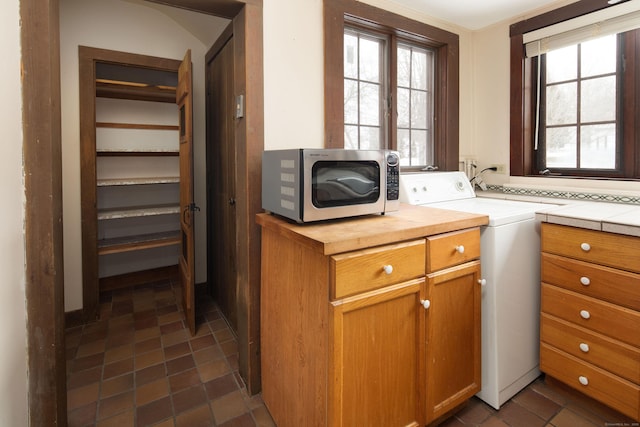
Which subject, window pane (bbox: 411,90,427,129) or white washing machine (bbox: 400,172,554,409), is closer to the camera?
white washing machine (bbox: 400,172,554,409)

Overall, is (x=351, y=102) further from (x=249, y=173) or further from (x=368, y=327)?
(x=368, y=327)

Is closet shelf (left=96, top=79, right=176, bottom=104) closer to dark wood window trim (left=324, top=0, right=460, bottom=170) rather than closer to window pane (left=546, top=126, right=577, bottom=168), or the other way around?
dark wood window trim (left=324, top=0, right=460, bottom=170)

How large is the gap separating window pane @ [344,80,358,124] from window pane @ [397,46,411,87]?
431 millimetres

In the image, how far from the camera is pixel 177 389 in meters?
1.84

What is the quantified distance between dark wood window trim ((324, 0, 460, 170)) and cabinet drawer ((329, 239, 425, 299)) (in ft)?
2.94

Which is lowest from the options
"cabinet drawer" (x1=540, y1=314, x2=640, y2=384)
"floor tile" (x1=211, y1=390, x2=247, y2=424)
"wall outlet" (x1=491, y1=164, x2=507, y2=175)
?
"floor tile" (x1=211, y1=390, x2=247, y2=424)

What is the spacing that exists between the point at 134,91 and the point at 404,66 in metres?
2.40

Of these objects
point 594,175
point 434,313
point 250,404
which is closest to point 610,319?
point 434,313

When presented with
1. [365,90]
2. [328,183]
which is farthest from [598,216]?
[365,90]

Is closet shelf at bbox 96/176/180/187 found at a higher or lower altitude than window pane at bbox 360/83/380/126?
lower

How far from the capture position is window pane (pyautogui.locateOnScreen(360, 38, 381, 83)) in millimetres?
2311

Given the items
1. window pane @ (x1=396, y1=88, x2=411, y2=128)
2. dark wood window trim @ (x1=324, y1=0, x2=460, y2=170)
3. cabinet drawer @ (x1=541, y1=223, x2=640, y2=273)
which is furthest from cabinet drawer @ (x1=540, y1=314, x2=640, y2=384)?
window pane @ (x1=396, y1=88, x2=411, y2=128)

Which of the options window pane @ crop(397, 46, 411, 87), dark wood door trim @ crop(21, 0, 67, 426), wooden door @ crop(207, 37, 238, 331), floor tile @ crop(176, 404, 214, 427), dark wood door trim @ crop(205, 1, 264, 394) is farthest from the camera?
window pane @ crop(397, 46, 411, 87)

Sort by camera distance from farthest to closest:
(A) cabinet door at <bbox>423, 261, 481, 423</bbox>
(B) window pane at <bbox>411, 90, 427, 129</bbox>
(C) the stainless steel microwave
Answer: (B) window pane at <bbox>411, 90, 427, 129</bbox>, (A) cabinet door at <bbox>423, 261, 481, 423</bbox>, (C) the stainless steel microwave
